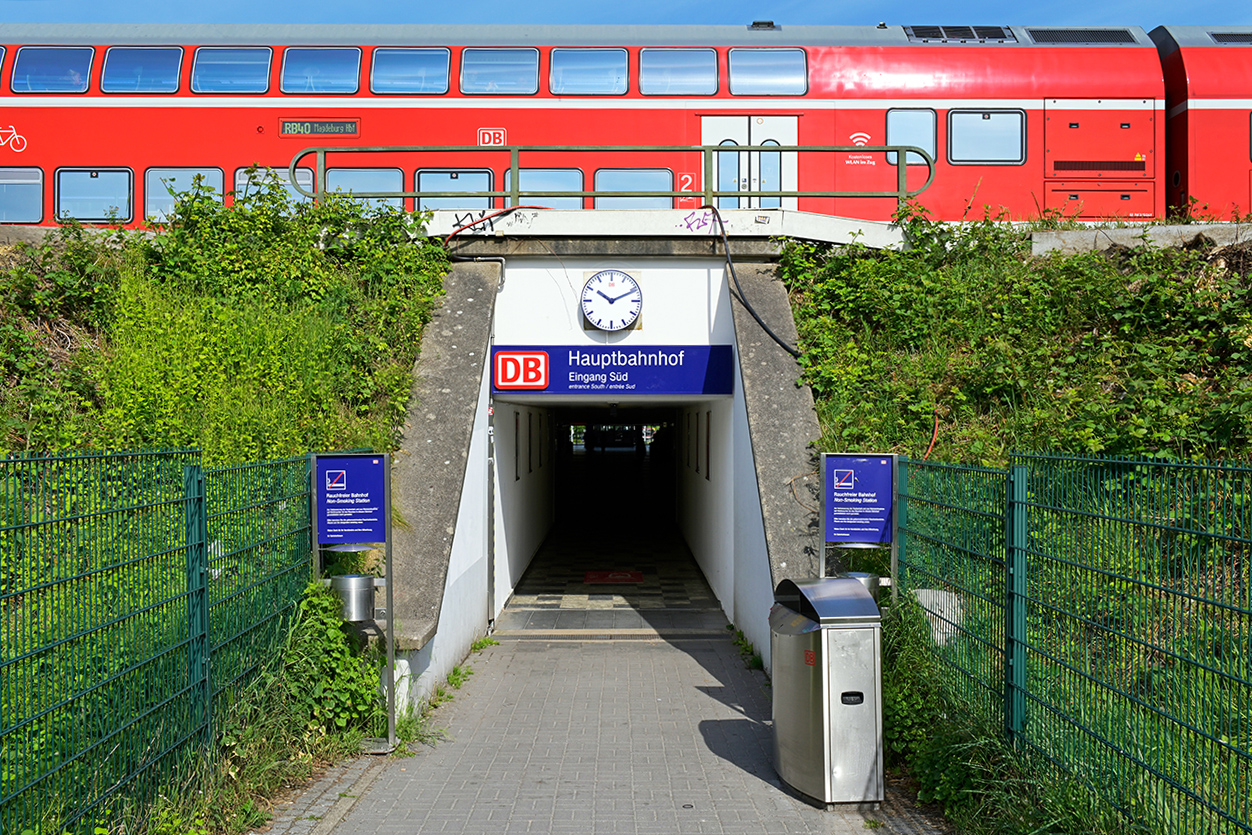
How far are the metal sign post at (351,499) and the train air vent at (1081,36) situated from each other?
12.9m

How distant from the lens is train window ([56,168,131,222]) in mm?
13969

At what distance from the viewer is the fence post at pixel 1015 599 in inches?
203

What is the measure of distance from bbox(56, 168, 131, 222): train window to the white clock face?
767 cm

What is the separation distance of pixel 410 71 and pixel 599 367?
6043 millimetres

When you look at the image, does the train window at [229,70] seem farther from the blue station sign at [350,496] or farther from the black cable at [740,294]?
the blue station sign at [350,496]

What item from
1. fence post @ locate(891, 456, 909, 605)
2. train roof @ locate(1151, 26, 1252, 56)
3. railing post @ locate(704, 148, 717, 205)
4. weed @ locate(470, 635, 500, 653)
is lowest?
weed @ locate(470, 635, 500, 653)

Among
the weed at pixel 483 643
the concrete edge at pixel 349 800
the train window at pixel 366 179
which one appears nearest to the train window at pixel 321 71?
the train window at pixel 366 179

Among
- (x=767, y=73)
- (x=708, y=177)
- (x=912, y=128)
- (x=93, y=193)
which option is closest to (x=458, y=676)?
(x=708, y=177)

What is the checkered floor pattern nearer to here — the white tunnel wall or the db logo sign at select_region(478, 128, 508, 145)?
the white tunnel wall

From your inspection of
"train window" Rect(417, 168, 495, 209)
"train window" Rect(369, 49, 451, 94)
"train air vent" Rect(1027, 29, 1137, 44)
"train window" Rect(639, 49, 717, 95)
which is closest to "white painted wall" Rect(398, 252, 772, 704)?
"train window" Rect(417, 168, 495, 209)

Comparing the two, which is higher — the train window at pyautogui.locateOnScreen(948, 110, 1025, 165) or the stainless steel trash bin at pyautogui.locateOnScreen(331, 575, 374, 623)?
the train window at pyautogui.locateOnScreen(948, 110, 1025, 165)

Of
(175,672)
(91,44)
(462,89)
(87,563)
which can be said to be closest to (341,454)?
(175,672)

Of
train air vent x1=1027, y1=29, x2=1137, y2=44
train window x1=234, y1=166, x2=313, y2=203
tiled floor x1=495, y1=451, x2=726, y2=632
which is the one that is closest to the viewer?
tiled floor x1=495, y1=451, x2=726, y2=632

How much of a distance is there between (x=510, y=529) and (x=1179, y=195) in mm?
11257
